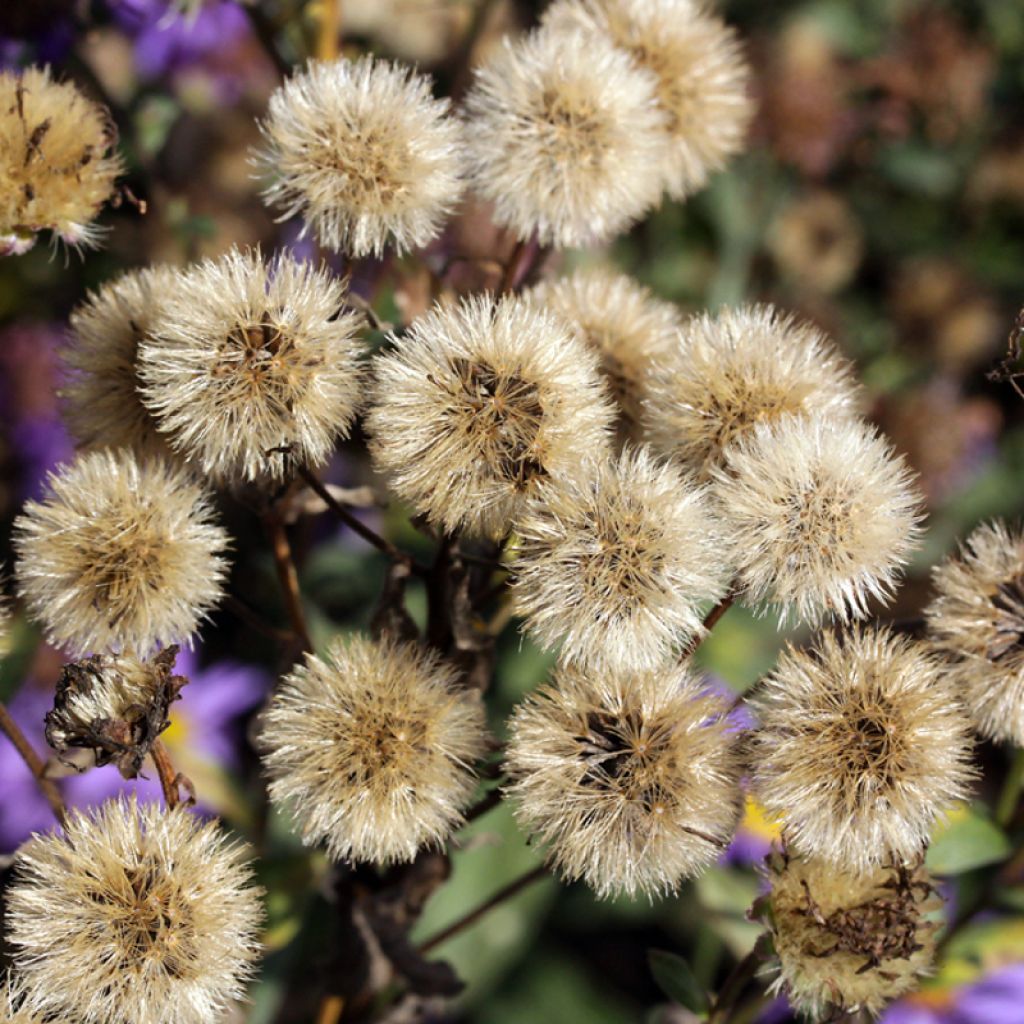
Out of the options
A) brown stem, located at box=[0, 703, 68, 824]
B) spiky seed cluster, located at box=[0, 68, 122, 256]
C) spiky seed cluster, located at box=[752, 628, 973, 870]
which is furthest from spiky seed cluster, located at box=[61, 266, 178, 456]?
spiky seed cluster, located at box=[752, 628, 973, 870]

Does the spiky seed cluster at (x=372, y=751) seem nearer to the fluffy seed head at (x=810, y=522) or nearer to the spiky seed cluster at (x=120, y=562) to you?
the spiky seed cluster at (x=120, y=562)

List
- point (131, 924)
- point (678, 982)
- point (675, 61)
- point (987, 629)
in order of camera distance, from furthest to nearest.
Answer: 1. point (675, 61)
2. point (678, 982)
3. point (987, 629)
4. point (131, 924)

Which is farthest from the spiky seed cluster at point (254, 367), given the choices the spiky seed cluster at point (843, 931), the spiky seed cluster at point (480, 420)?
the spiky seed cluster at point (843, 931)

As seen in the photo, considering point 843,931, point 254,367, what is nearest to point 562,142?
point 254,367

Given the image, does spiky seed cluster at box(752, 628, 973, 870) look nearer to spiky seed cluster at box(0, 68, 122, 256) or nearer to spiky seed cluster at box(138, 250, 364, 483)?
spiky seed cluster at box(138, 250, 364, 483)

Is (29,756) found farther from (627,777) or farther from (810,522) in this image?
(810,522)

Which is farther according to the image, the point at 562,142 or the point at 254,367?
the point at 562,142

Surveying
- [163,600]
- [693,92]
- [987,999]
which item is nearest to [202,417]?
[163,600]
